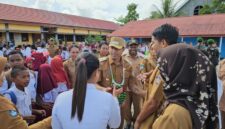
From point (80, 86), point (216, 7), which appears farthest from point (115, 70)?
point (216, 7)

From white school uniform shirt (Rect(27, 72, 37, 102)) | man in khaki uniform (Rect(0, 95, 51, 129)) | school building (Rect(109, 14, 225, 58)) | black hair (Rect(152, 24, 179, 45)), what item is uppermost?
school building (Rect(109, 14, 225, 58))

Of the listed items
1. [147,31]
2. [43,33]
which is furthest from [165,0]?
[43,33]

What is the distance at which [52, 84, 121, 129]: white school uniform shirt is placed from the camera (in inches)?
74.0

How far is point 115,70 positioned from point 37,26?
2117 cm

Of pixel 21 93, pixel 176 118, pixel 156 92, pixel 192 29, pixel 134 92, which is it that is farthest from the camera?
pixel 192 29

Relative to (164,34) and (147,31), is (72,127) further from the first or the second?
(147,31)

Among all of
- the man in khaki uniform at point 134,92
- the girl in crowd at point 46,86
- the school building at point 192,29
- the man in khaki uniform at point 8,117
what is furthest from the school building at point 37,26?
the man in khaki uniform at point 8,117

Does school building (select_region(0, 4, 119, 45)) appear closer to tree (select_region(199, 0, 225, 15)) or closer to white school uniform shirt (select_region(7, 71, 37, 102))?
tree (select_region(199, 0, 225, 15))

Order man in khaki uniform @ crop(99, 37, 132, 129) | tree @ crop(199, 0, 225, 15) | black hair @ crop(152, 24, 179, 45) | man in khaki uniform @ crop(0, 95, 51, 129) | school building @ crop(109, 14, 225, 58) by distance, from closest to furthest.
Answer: man in khaki uniform @ crop(0, 95, 51, 129) → black hair @ crop(152, 24, 179, 45) → man in khaki uniform @ crop(99, 37, 132, 129) → school building @ crop(109, 14, 225, 58) → tree @ crop(199, 0, 225, 15)

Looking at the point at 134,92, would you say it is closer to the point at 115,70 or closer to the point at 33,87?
the point at 115,70

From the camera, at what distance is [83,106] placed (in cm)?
187

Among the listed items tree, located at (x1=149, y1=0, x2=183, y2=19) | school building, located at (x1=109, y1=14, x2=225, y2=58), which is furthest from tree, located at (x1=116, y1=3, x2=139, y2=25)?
school building, located at (x1=109, y1=14, x2=225, y2=58)

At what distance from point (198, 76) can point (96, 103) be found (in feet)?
2.44

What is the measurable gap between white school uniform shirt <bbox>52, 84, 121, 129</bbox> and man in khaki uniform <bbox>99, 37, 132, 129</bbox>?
191 centimetres
